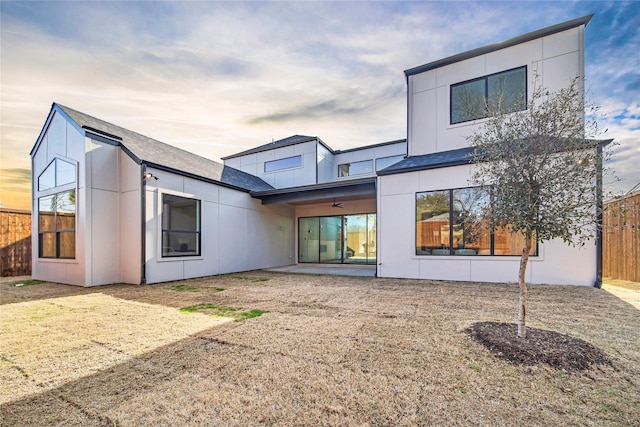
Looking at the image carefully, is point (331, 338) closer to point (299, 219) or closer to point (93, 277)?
point (93, 277)

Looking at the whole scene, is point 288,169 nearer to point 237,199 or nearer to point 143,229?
point 237,199

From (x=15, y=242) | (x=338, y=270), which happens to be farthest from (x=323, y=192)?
(x=15, y=242)

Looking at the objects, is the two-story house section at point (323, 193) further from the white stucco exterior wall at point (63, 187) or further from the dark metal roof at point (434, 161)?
the white stucco exterior wall at point (63, 187)

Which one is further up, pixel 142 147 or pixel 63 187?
pixel 142 147

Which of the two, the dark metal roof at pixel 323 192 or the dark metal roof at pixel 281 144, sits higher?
the dark metal roof at pixel 281 144

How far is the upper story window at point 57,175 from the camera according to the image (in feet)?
26.1

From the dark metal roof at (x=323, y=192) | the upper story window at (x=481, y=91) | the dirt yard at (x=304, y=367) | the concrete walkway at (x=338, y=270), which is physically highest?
the upper story window at (x=481, y=91)

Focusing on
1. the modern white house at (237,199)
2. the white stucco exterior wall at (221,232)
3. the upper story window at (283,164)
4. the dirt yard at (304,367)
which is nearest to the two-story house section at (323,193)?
the upper story window at (283,164)

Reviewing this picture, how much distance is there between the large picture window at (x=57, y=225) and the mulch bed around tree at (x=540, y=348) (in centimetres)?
1011

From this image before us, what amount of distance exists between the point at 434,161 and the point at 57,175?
1160cm

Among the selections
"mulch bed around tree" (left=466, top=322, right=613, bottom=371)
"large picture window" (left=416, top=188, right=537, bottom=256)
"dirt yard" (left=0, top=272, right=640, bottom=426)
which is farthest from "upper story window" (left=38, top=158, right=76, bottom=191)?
"mulch bed around tree" (left=466, top=322, right=613, bottom=371)

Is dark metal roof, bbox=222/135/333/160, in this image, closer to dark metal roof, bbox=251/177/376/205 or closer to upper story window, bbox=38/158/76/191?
dark metal roof, bbox=251/177/376/205

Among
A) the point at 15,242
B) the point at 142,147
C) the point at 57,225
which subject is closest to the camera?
the point at 57,225

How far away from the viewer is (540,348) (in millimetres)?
2906
